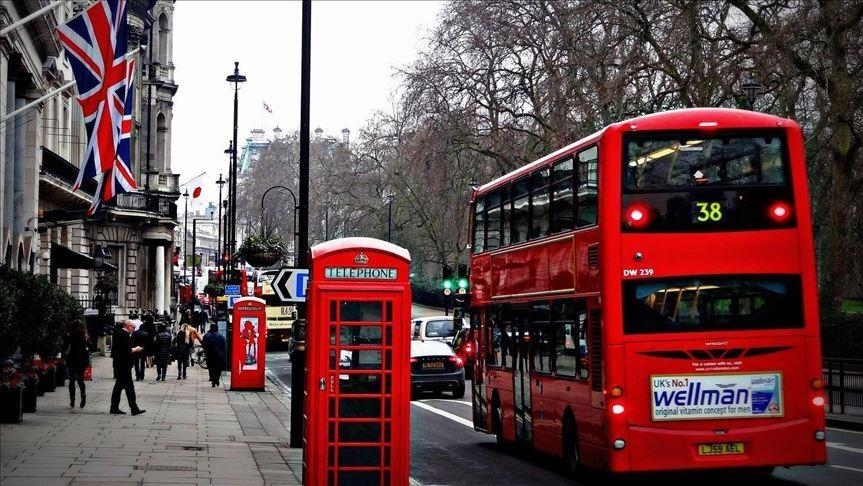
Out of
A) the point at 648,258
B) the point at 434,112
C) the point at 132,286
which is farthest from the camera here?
the point at 132,286

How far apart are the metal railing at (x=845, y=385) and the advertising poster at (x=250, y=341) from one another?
14786 millimetres

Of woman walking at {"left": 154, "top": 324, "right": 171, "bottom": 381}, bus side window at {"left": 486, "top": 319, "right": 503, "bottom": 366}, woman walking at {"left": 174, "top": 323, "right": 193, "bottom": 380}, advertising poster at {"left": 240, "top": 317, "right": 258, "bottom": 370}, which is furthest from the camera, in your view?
woman walking at {"left": 174, "top": 323, "right": 193, "bottom": 380}

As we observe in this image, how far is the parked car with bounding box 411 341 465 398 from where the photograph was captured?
108 feet

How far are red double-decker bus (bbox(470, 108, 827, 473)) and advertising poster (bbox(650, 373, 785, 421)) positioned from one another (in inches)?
0.5

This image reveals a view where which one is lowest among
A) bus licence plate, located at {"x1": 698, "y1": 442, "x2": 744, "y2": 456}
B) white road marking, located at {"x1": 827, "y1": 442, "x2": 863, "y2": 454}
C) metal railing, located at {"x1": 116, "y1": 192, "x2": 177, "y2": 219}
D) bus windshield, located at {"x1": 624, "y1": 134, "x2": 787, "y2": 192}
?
white road marking, located at {"x1": 827, "y1": 442, "x2": 863, "y2": 454}

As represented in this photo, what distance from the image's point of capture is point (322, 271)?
13648 mm

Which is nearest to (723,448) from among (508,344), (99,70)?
(508,344)

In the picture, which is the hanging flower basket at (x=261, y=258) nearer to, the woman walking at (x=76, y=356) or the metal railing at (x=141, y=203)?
the woman walking at (x=76, y=356)

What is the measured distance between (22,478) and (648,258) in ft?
22.9

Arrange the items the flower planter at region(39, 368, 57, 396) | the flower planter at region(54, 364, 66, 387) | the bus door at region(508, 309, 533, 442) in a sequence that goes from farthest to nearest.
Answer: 1. the flower planter at region(54, 364, 66, 387)
2. the flower planter at region(39, 368, 57, 396)
3. the bus door at region(508, 309, 533, 442)

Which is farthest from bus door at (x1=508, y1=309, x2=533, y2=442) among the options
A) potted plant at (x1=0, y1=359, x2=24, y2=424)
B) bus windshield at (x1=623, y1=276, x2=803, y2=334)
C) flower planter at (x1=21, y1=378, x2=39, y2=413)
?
flower planter at (x1=21, y1=378, x2=39, y2=413)

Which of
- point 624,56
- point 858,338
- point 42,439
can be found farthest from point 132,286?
point 42,439

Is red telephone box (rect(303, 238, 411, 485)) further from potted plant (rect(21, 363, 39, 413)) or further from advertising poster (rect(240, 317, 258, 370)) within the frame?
advertising poster (rect(240, 317, 258, 370))

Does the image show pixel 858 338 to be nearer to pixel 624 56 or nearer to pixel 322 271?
pixel 624 56
